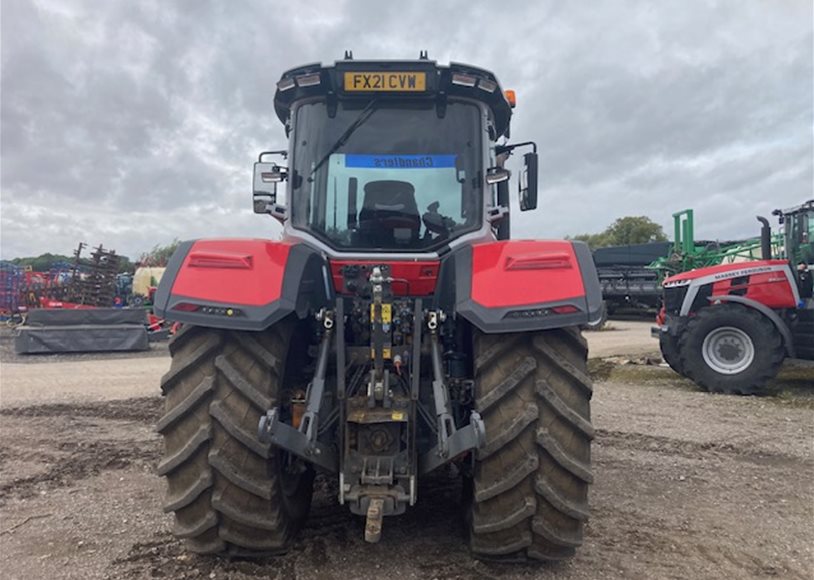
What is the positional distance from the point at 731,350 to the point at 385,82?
22.7ft

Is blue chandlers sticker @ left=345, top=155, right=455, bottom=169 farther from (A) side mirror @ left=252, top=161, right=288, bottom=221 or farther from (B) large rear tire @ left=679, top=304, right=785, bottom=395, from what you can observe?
(B) large rear tire @ left=679, top=304, right=785, bottom=395

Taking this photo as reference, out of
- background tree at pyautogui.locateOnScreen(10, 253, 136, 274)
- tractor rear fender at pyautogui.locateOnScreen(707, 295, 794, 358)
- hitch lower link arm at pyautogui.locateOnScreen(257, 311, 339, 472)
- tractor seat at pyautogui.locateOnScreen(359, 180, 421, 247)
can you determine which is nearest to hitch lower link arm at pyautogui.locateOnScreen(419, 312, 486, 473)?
hitch lower link arm at pyautogui.locateOnScreen(257, 311, 339, 472)

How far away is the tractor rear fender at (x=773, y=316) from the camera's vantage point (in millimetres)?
8367

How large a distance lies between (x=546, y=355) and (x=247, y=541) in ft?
5.46

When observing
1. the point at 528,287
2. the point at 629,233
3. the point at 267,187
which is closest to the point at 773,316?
the point at 528,287

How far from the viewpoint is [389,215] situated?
3848 mm

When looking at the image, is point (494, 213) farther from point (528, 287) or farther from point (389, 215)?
point (528, 287)

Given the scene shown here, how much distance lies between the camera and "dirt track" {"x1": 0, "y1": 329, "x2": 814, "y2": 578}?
3201mm

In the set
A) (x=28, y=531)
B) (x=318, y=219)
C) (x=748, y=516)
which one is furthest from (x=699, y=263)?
(x=28, y=531)

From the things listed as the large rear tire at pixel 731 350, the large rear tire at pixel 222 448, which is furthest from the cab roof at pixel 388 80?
the large rear tire at pixel 731 350

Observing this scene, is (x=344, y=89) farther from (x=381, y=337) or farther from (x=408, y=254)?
(x=381, y=337)

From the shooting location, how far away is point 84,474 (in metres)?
4.75

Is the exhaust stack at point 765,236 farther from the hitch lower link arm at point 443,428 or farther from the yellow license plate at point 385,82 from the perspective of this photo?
the hitch lower link arm at point 443,428

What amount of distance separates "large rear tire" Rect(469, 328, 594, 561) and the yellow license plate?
166 cm
